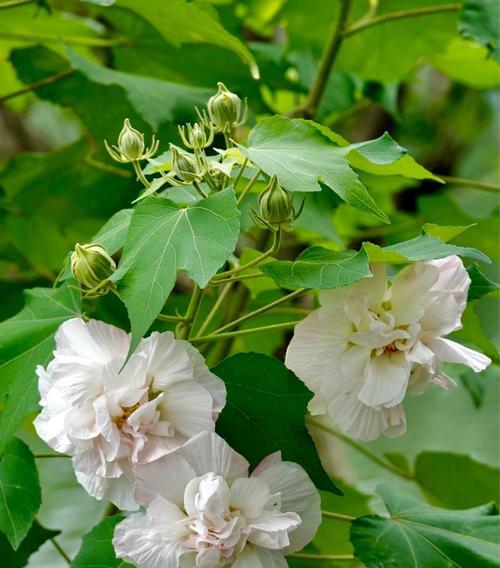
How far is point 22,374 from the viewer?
619 mm

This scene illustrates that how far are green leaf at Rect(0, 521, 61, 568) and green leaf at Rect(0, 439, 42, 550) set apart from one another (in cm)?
8

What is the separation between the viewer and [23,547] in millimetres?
718

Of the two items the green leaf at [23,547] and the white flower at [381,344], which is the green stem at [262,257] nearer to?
the white flower at [381,344]

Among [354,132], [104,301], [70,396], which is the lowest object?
[354,132]

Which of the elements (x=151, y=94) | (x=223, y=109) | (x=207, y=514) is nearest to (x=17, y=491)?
(x=207, y=514)

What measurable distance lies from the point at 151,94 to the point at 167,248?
425 mm

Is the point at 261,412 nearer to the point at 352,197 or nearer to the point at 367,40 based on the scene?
the point at 352,197

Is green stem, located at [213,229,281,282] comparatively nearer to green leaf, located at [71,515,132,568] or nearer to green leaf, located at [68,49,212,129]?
green leaf, located at [71,515,132,568]

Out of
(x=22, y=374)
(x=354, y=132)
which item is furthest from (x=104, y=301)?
(x=354, y=132)

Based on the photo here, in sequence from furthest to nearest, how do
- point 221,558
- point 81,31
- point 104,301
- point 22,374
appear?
1. point 81,31
2. point 104,301
3. point 22,374
4. point 221,558

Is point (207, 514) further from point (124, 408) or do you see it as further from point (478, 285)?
point (478, 285)

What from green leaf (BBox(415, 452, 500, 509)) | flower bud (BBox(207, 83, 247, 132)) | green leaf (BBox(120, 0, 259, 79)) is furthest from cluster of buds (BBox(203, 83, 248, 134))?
green leaf (BBox(415, 452, 500, 509))

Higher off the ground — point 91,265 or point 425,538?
point 91,265

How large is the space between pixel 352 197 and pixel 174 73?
2.21ft
